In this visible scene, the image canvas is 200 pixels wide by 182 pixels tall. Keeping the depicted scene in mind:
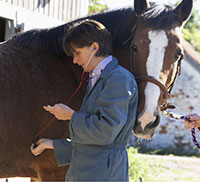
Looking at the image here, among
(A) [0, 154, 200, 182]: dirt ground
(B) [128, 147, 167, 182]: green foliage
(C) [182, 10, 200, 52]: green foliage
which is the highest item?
(B) [128, 147, 167, 182]: green foliage

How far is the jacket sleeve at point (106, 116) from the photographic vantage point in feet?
6.44

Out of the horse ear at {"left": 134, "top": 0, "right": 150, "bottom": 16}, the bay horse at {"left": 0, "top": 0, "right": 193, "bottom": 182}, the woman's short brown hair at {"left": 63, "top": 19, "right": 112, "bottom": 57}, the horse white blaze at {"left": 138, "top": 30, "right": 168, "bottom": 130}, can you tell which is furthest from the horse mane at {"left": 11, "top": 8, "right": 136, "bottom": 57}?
the woman's short brown hair at {"left": 63, "top": 19, "right": 112, "bottom": 57}

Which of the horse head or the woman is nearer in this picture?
the woman

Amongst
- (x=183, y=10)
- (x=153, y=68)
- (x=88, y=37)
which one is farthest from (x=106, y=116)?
(x=183, y=10)

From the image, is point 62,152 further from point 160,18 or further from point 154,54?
point 160,18

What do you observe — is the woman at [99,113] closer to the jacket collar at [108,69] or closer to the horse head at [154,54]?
the jacket collar at [108,69]

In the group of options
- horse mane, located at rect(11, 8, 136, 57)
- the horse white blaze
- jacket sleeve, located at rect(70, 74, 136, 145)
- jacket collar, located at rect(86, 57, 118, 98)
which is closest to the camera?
jacket sleeve, located at rect(70, 74, 136, 145)

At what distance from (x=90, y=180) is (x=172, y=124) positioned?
38.2 feet

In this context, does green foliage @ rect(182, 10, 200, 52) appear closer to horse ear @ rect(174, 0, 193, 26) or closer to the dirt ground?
the dirt ground

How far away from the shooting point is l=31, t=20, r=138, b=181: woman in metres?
1.98

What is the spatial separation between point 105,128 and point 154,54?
1050 millimetres

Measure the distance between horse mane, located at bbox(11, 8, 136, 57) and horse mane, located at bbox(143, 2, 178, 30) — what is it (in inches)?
7.6

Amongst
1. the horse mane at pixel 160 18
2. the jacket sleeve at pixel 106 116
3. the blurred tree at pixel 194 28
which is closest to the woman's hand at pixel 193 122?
the horse mane at pixel 160 18

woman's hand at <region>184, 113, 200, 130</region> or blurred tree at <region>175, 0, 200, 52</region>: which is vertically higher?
woman's hand at <region>184, 113, 200, 130</region>
